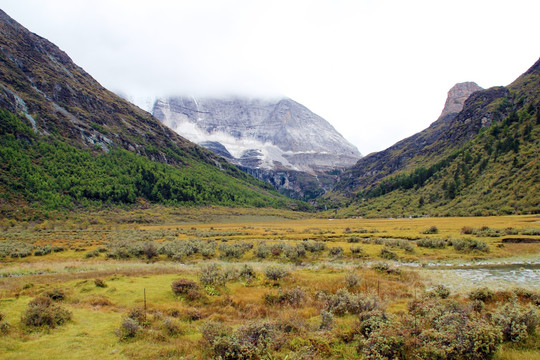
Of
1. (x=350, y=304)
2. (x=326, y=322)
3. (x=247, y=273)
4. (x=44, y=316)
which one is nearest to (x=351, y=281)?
(x=350, y=304)

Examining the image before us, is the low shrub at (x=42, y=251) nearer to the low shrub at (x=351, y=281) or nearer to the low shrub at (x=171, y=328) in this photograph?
the low shrub at (x=171, y=328)

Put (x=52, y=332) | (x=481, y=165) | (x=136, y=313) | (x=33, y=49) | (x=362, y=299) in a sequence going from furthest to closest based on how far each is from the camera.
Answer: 1. (x=33, y=49)
2. (x=481, y=165)
3. (x=362, y=299)
4. (x=136, y=313)
5. (x=52, y=332)

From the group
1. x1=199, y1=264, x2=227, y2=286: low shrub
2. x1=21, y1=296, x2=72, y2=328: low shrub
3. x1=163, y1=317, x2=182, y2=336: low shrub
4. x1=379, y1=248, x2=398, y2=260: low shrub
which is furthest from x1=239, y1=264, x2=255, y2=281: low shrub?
x1=379, y1=248, x2=398, y2=260: low shrub

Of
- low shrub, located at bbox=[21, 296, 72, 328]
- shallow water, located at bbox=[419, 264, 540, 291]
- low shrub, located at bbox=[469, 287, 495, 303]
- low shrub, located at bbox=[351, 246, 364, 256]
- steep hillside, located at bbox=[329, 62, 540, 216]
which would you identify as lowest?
shallow water, located at bbox=[419, 264, 540, 291]

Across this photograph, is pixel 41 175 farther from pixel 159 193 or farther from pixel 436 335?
pixel 436 335

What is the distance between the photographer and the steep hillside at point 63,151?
4190 inches

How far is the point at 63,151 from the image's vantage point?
134250 millimetres

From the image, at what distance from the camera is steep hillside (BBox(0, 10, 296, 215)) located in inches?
4190

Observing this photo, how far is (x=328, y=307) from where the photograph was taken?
637 inches

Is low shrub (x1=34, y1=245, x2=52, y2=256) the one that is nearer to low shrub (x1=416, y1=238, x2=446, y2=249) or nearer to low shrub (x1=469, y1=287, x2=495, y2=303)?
low shrub (x1=469, y1=287, x2=495, y2=303)

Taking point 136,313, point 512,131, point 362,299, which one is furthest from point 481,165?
point 136,313

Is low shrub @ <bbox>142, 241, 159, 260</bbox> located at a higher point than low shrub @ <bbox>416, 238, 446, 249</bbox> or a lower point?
higher

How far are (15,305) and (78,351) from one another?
30.3 ft

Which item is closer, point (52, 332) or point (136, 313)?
point (52, 332)
